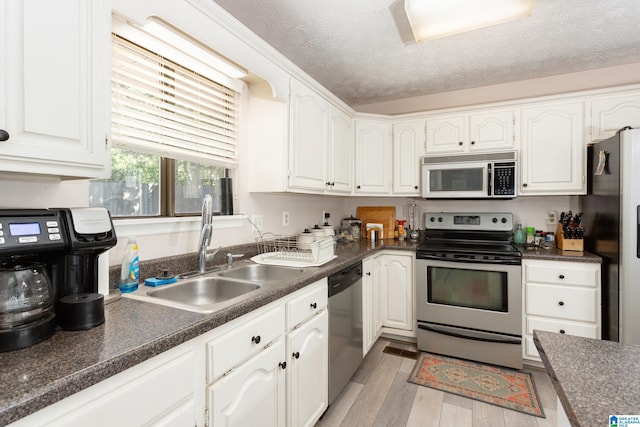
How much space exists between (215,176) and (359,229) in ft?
5.70

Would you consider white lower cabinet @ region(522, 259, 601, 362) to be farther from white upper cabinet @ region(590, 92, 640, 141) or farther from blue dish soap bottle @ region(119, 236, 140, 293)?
blue dish soap bottle @ region(119, 236, 140, 293)

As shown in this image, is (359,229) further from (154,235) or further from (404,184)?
(154,235)

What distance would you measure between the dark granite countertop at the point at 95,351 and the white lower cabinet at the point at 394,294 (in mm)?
1757

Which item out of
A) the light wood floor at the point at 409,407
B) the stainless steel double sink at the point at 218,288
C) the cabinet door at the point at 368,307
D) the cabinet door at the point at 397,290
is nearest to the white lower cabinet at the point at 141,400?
the stainless steel double sink at the point at 218,288

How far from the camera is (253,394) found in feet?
3.98

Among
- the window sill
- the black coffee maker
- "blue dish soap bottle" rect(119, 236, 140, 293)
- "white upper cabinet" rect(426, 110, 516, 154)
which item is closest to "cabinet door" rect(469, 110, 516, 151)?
"white upper cabinet" rect(426, 110, 516, 154)

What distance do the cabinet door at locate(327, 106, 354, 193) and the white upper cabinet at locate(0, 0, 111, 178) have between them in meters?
1.77

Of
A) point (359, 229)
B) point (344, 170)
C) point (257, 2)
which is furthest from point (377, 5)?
point (359, 229)

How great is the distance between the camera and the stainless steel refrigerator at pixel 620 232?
6.31 ft

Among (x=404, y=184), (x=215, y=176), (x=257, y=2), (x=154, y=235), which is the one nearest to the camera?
(x=154, y=235)

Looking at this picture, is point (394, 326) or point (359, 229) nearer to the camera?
point (394, 326)

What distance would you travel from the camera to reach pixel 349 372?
2076 mm

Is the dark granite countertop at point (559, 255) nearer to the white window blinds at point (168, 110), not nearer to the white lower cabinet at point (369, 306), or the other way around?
the white lower cabinet at point (369, 306)

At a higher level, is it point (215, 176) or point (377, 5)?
point (377, 5)
